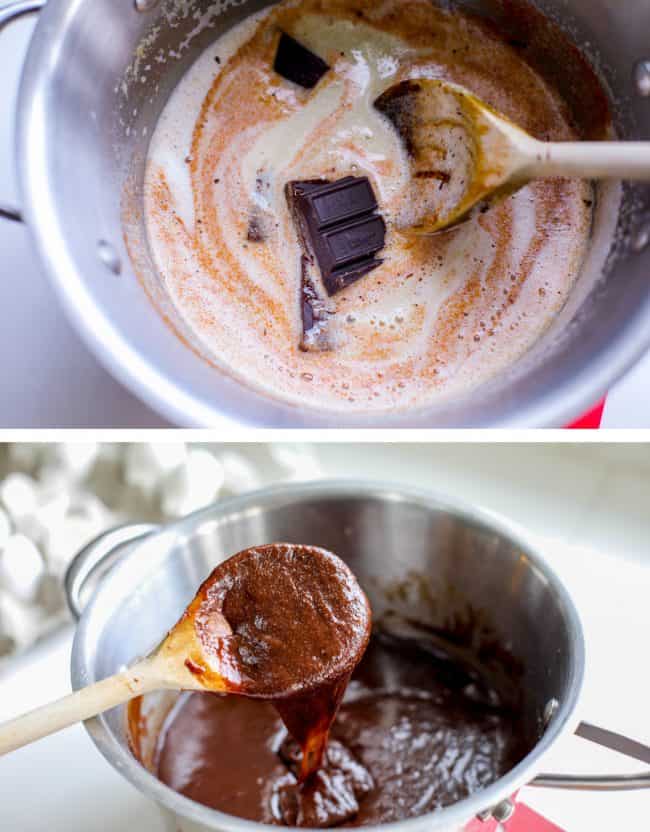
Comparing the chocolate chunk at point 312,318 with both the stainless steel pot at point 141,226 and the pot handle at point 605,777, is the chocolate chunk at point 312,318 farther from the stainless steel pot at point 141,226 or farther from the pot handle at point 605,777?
the pot handle at point 605,777

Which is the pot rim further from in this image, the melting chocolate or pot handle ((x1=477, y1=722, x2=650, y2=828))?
the melting chocolate

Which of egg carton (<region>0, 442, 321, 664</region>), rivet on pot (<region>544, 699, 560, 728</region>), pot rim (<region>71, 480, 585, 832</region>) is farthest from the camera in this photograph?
egg carton (<region>0, 442, 321, 664</region>)

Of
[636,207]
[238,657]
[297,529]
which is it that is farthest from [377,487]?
[636,207]

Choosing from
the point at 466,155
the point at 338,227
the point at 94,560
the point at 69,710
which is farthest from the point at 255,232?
the point at 69,710

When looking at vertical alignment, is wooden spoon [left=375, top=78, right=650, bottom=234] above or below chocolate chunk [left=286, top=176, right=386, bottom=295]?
above

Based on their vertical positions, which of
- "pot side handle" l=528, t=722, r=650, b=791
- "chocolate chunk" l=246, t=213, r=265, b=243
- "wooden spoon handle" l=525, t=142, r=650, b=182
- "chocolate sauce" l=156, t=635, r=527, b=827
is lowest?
"chocolate sauce" l=156, t=635, r=527, b=827

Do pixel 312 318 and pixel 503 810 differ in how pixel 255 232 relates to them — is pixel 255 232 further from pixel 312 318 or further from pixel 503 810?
pixel 503 810

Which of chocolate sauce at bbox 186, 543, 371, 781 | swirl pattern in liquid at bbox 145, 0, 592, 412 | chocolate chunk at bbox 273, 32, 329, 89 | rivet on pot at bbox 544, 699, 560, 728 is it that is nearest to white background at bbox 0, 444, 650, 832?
rivet on pot at bbox 544, 699, 560, 728

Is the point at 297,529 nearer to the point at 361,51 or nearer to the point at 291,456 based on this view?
the point at 291,456
